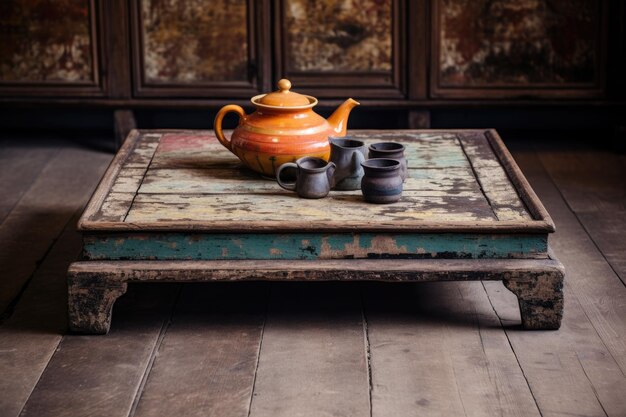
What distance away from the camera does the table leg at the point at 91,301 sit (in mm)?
2258

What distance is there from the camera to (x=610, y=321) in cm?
239

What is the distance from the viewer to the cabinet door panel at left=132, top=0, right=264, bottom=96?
3785 mm

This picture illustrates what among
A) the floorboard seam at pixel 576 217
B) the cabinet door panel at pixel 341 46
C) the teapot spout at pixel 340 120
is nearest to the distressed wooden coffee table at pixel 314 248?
the teapot spout at pixel 340 120

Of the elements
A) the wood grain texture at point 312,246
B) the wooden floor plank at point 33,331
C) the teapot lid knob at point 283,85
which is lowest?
the wooden floor plank at point 33,331

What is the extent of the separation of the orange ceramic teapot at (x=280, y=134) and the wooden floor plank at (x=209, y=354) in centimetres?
32

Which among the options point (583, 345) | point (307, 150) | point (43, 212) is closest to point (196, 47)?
point (43, 212)

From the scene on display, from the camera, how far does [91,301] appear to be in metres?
2.28

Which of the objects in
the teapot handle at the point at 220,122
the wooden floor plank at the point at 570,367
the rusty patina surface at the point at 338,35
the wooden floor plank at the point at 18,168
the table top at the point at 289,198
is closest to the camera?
the wooden floor plank at the point at 570,367

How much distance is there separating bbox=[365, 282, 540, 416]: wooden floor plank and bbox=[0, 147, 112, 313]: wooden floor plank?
928 mm

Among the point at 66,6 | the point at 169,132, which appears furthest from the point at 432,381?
the point at 66,6

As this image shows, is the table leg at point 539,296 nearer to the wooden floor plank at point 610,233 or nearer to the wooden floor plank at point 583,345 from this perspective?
the wooden floor plank at point 583,345

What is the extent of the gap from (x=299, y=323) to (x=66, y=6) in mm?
1925

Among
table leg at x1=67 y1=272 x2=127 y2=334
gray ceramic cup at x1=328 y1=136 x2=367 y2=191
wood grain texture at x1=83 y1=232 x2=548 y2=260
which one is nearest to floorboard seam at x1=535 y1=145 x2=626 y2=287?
wood grain texture at x1=83 y1=232 x2=548 y2=260

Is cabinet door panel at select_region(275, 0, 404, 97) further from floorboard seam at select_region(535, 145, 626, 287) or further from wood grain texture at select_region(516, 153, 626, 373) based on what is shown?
wood grain texture at select_region(516, 153, 626, 373)
